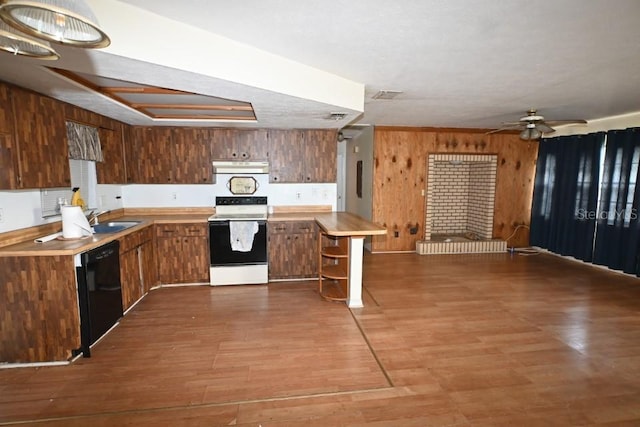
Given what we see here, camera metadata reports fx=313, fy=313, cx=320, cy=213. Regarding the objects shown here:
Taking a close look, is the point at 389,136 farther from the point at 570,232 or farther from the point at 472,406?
the point at 472,406

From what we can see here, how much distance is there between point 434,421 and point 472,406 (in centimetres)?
33

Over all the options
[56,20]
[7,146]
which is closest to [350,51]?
[56,20]

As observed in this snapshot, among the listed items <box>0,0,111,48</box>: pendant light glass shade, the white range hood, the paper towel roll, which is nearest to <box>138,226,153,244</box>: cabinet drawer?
the paper towel roll

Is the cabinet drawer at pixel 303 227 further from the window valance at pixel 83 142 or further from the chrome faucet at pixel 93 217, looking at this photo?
the window valance at pixel 83 142

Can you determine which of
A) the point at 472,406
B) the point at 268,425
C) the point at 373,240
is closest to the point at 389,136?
the point at 373,240

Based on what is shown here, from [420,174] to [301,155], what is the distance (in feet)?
8.51

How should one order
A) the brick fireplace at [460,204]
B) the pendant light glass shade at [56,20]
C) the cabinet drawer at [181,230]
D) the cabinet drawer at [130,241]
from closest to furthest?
the pendant light glass shade at [56,20]
the cabinet drawer at [130,241]
the cabinet drawer at [181,230]
the brick fireplace at [460,204]

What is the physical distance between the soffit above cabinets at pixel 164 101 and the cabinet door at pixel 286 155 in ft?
2.01

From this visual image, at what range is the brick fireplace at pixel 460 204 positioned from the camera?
615cm

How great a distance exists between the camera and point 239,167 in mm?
4484

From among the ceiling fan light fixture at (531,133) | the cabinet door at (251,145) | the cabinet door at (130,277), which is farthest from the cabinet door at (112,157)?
the ceiling fan light fixture at (531,133)

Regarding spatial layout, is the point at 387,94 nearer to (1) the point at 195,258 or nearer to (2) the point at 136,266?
(1) the point at 195,258

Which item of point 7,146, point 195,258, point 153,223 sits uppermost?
point 7,146

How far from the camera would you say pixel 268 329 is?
10.3ft
